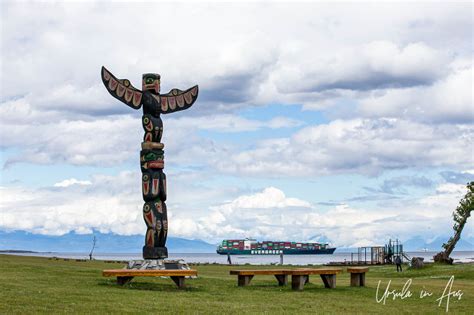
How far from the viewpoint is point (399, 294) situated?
27.8 meters

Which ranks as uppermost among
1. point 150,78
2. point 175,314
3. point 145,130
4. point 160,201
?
point 150,78

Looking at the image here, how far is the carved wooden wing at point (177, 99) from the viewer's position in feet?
111

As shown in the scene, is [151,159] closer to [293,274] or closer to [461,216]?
[293,274]

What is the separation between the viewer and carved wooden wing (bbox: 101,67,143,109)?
3269 cm

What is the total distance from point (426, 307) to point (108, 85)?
15949mm

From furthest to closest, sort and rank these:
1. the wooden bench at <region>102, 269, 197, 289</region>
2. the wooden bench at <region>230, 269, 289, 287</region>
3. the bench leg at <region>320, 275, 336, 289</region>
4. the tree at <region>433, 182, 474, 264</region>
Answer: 1. the tree at <region>433, 182, 474, 264</region>
2. the bench leg at <region>320, 275, 336, 289</region>
3. the wooden bench at <region>230, 269, 289, 287</region>
4. the wooden bench at <region>102, 269, 197, 289</region>

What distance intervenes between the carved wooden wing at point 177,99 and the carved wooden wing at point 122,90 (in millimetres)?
1112

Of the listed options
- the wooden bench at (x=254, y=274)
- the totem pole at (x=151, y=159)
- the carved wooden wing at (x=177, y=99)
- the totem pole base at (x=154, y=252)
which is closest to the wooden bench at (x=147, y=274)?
the wooden bench at (x=254, y=274)

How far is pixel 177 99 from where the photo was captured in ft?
113

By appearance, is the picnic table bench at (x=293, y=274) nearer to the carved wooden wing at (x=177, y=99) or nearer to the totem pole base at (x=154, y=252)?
the totem pole base at (x=154, y=252)

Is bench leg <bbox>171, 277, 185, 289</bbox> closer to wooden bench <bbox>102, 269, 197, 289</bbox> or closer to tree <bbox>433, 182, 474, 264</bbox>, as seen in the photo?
wooden bench <bbox>102, 269, 197, 289</bbox>

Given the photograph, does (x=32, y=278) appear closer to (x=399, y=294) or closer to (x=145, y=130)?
(x=145, y=130)

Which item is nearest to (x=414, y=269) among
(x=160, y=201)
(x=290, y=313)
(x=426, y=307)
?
(x=160, y=201)

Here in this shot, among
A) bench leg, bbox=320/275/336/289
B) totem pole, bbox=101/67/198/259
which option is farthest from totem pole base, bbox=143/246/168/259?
bench leg, bbox=320/275/336/289
